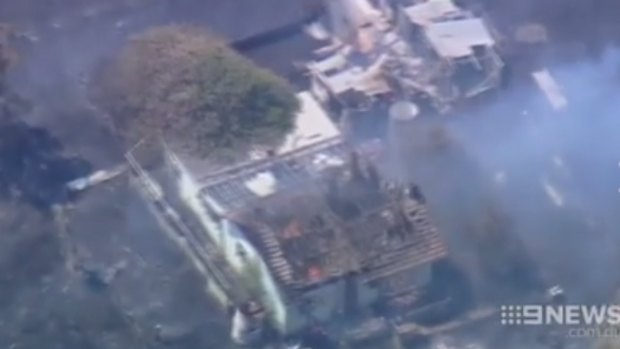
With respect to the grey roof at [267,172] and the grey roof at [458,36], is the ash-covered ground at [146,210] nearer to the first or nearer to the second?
the grey roof at [458,36]

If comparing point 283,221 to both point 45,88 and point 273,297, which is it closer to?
point 273,297

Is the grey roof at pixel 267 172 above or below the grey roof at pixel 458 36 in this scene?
below

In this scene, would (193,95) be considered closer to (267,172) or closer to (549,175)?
(267,172)

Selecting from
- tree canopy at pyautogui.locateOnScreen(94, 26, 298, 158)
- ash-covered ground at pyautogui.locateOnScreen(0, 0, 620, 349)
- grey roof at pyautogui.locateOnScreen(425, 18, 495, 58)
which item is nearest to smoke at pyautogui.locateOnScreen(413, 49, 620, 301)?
ash-covered ground at pyautogui.locateOnScreen(0, 0, 620, 349)

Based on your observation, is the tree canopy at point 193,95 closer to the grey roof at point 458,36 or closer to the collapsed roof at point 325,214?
the collapsed roof at point 325,214

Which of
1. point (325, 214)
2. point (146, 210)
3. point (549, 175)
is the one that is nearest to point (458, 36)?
point (549, 175)

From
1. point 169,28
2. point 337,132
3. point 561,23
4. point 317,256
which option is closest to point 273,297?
point 317,256

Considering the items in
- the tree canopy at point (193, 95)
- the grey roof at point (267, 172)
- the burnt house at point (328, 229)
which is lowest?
the burnt house at point (328, 229)

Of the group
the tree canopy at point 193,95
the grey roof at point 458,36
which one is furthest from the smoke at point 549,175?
the tree canopy at point 193,95
